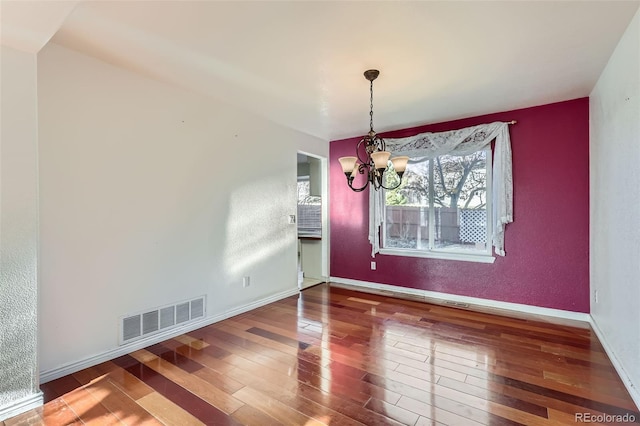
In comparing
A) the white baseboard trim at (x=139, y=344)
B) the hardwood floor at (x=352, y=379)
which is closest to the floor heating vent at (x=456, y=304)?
the hardwood floor at (x=352, y=379)

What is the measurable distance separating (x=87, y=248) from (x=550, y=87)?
4445 millimetres

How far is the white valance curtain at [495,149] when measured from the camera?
12.6 ft

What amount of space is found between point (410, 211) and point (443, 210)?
478 mm

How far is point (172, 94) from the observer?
10.1 ft

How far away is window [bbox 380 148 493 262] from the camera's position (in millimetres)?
4148

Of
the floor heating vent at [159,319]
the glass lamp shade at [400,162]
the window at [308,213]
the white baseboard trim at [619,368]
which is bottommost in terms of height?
the white baseboard trim at [619,368]

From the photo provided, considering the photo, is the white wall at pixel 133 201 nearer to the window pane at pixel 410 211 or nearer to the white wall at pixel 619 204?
the window pane at pixel 410 211

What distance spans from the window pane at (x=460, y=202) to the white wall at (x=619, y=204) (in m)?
1.17

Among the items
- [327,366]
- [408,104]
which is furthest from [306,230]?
[327,366]

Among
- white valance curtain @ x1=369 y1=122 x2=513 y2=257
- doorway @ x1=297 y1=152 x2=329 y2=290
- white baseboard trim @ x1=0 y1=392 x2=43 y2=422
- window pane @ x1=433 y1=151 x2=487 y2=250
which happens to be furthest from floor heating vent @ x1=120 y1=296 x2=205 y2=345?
white valance curtain @ x1=369 y1=122 x2=513 y2=257

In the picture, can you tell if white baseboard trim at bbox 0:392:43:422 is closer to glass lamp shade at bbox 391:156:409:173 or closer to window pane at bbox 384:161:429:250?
glass lamp shade at bbox 391:156:409:173

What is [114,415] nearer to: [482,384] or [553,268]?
[482,384]

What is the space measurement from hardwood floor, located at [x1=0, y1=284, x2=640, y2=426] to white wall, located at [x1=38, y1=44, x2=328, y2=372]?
459 millimetres

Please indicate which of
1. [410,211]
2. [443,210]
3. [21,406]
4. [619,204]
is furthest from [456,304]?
[21,406]
